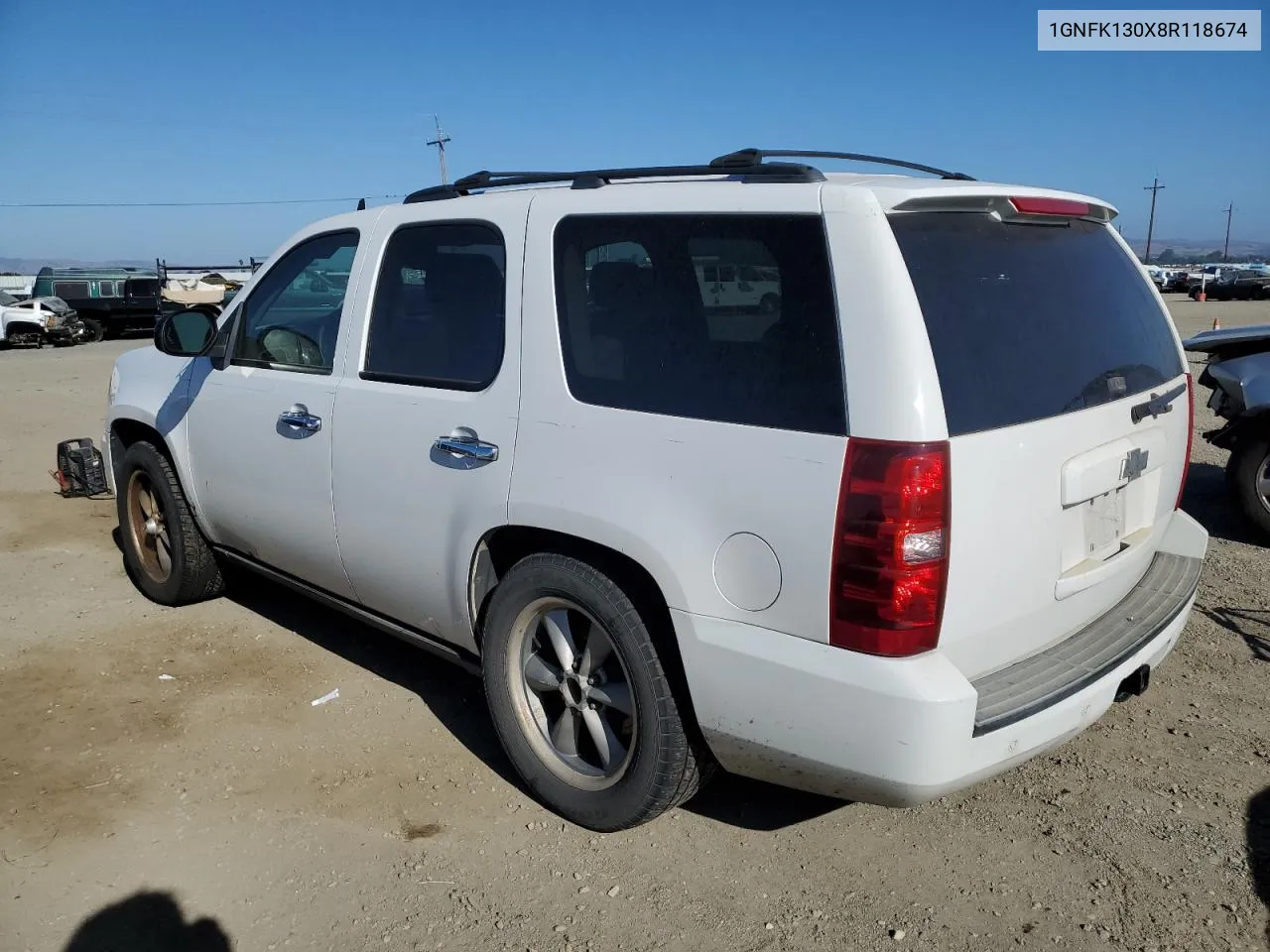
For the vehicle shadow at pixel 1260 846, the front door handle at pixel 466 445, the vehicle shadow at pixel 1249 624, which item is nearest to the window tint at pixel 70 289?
the front door handle at pixel 466 445

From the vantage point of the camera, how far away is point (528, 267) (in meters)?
3.11

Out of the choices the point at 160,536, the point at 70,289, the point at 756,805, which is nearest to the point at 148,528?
the point at 160,536

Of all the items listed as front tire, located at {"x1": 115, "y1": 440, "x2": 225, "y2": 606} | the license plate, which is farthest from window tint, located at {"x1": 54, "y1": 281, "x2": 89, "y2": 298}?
the license plate

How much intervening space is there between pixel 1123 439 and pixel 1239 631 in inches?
89.6

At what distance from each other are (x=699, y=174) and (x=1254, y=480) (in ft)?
14.8

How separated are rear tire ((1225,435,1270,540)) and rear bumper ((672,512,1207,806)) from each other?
376 centimetres

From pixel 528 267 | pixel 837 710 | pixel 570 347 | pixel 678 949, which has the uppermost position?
pixel 528 267

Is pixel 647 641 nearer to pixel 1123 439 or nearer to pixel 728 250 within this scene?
pixel 728 250

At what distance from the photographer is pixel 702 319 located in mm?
2734

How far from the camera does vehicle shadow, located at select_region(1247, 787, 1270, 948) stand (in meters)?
2.80

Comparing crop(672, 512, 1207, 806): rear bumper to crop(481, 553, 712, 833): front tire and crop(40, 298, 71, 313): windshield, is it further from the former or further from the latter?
crop(40, 298, 71, 313): windshield

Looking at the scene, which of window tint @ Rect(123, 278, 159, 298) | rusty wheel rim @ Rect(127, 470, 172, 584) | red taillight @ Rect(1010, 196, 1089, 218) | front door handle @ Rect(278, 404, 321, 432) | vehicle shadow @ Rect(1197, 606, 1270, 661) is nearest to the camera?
red taillight @ Rect(1010, 196, 1089, 218)

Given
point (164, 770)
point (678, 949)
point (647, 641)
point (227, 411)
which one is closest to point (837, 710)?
point (647, 641)

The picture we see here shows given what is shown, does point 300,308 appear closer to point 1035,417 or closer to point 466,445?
point 466,445
